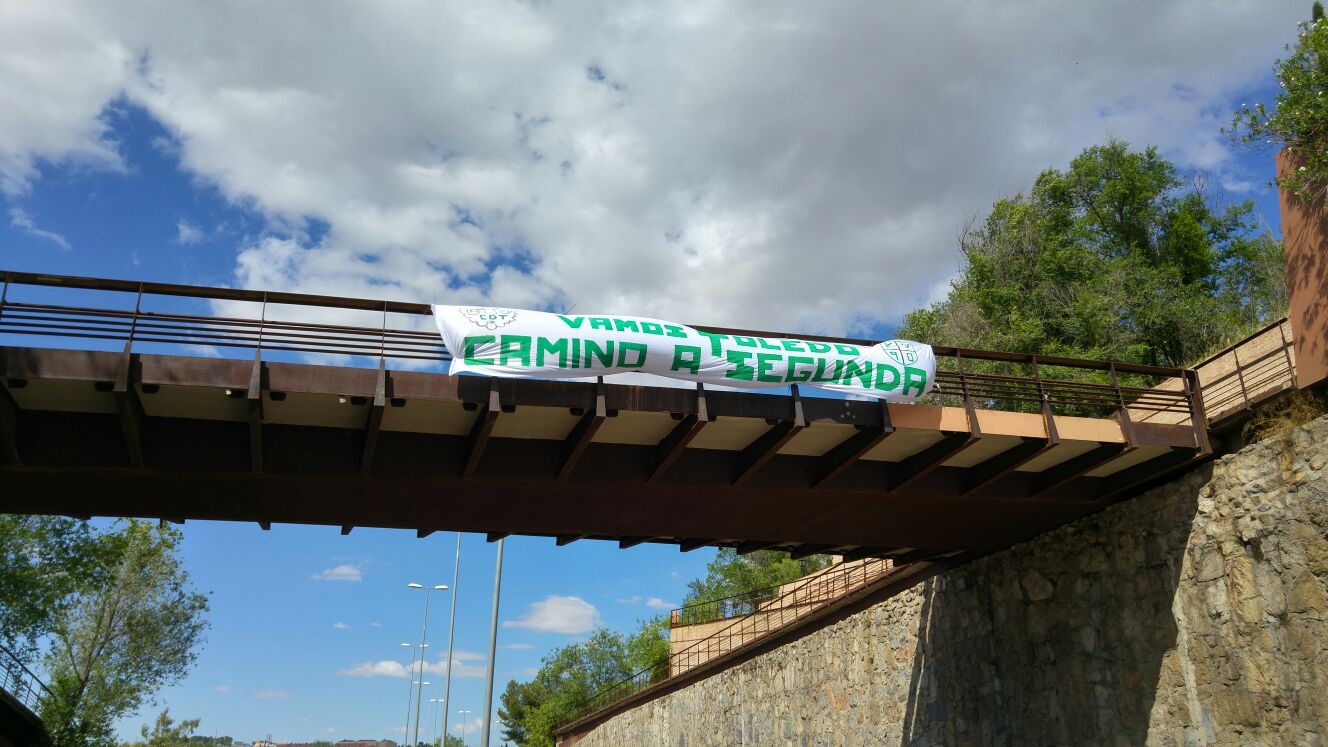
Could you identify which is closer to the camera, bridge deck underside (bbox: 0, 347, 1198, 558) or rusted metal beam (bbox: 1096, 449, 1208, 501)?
bridge deck underside (bbox: 0, 347, 1198, 558)

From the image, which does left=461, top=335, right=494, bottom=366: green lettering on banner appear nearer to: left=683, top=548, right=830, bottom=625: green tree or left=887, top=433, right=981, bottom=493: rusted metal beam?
left=887, top=433, right=981, bottom=493: rusted metal beam

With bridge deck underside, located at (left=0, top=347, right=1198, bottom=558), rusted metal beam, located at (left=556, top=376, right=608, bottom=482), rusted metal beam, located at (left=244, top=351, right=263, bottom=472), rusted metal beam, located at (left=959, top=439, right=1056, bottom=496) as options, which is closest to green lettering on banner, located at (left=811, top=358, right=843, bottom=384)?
bridge deck underside, located at (left=0, top=347, right=1198, bottom=558)

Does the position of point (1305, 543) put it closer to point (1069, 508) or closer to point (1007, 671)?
point (1069, 508)

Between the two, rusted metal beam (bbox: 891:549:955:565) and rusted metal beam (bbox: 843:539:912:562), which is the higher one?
rusted metal beam (bbox: 891:549:955:565)

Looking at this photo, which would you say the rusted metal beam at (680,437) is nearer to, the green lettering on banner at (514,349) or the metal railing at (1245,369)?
the green lettering on banner at (514,349)

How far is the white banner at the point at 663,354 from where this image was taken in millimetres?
12656

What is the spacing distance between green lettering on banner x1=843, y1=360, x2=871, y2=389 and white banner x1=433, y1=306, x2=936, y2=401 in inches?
0.6

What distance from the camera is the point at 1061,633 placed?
54.0 feet

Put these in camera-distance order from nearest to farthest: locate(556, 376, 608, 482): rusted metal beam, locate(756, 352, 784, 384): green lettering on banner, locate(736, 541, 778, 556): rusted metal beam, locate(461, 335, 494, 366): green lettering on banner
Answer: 1. locate(461, 335, 494, 366): green lettering on banner
2. locate(556, 376, 608, 482): rusted metal beam
3. locate(756, 352, 784, 384): green lettering on banner
4. locate(736, 541, 778, 556): rusted metal beam

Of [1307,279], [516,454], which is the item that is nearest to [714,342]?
[516,454]

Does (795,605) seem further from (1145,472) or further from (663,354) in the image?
(663,354)

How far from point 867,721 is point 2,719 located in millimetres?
24375

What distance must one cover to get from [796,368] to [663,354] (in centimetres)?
206

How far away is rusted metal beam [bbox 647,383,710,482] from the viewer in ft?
42.8
